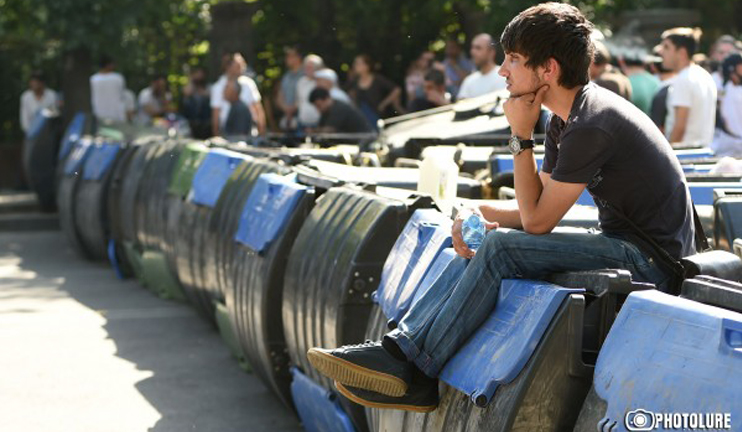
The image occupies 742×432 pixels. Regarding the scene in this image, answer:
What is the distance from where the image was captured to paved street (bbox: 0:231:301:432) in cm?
782

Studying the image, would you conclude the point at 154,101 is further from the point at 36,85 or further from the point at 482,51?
the point at 482,51

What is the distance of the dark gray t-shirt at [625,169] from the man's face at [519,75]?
0.16 metres

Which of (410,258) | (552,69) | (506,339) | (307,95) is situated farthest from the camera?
(307,95)

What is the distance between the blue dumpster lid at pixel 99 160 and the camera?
14484 millimetres

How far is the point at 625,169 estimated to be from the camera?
4.65 m

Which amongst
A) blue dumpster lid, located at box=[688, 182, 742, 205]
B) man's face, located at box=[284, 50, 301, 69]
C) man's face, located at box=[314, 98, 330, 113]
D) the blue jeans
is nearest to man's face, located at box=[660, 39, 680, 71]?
blue dumpster lid, located at box=[688, 182, 742, 205]

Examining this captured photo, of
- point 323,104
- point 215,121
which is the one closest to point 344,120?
point 323,104

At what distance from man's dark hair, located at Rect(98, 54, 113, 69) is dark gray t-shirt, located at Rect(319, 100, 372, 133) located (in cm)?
559

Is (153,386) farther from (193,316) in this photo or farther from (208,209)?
(193,316)

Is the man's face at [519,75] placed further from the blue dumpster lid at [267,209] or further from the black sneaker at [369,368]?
the blue dumpster lid at [267,209]

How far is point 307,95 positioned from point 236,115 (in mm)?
1149

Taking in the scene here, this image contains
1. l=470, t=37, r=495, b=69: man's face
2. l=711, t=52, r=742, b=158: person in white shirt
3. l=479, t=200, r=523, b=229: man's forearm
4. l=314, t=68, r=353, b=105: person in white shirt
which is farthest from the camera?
l=314, t=68, r=353, b=105: person in white shirt

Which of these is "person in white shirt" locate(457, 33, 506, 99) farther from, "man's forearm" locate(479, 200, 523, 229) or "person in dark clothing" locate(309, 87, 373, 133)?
"man's forearm" locate(479, 200, 523, 229)

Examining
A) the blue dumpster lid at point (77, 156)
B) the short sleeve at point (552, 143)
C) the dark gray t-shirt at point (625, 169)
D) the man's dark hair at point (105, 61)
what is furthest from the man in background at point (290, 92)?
the dark gray t-shirt at point (625, 169)
